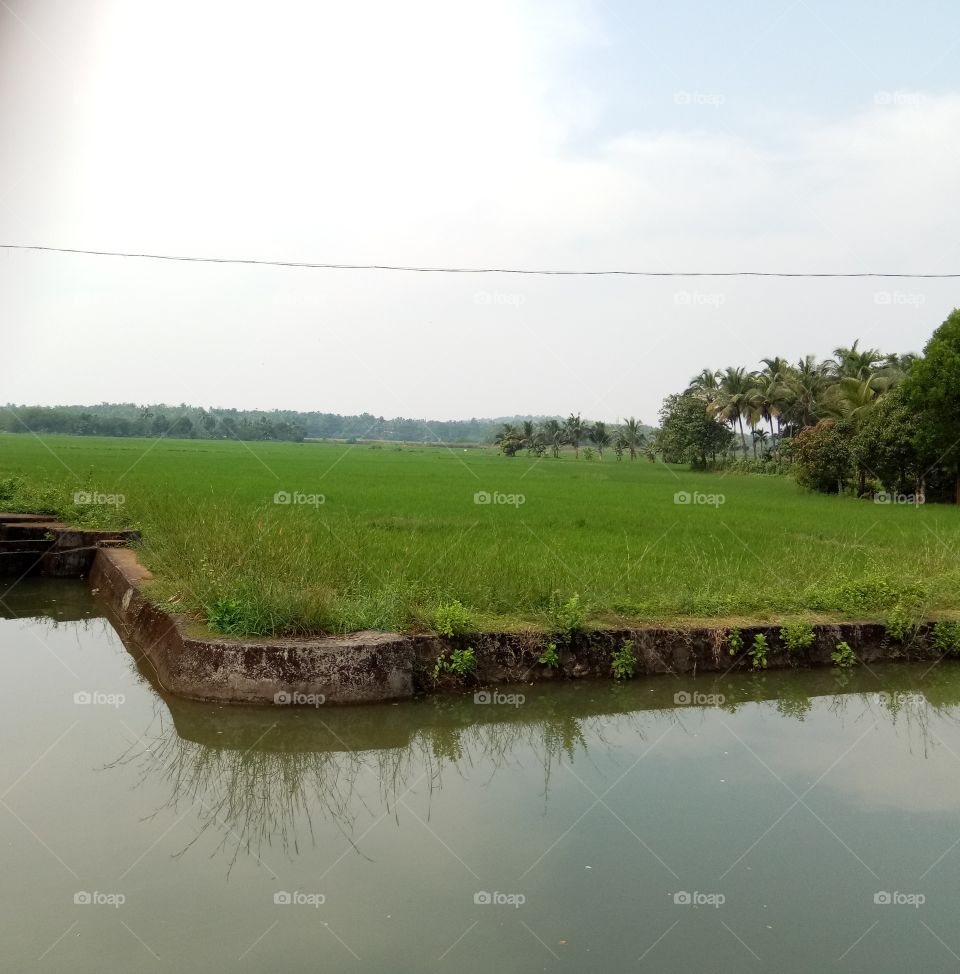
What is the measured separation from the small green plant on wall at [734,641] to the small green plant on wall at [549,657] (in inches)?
44.6

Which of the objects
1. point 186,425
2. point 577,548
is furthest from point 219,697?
point 186,425

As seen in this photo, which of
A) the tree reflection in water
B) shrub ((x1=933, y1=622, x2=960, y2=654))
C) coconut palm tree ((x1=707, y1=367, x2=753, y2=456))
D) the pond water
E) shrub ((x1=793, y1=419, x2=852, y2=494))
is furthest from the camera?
coconut palm tree ((x1=707, y1=367, x2=753, y2=456))

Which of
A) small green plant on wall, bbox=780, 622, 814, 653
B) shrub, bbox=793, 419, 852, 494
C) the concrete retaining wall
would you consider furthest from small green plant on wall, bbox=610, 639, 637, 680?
shrub, bbox=793, 419, 852, 494

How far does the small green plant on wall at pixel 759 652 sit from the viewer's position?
6.06 m

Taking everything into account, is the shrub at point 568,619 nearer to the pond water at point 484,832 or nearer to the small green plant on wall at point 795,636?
the pond water at point 484,832

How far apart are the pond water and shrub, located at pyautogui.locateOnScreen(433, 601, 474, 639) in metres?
0.37

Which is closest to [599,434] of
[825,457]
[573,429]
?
[573,429]

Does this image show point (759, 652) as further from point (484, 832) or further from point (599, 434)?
point (599, 434)

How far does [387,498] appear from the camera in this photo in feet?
52.6

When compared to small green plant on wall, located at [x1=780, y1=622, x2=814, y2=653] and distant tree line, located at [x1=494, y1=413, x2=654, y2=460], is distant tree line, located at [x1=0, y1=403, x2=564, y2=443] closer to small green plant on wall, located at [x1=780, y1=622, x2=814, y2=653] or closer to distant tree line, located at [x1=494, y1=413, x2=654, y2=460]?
distant tree line, located at [x1=494, y1=413, x2=654, y2=460]

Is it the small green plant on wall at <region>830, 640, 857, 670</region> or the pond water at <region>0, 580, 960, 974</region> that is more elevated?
the small green plant on wall at <region>830, 640, 857, 670</region>

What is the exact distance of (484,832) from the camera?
11.7 ft

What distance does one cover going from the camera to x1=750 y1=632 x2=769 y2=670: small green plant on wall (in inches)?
239

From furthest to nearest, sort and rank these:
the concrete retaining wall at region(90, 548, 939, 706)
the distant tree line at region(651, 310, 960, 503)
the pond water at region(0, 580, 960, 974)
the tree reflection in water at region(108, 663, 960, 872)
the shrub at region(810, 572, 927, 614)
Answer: the distant tree line at region(651, 310, 960, 503) → the shrub at region(810, 572, 927, 614) → the concrete retaining wall at region(90, 548, 939, 706) → the tree reflection in water at region(108, 663, 960, 872) → the pond water at region(0, 580, 960, 974)
